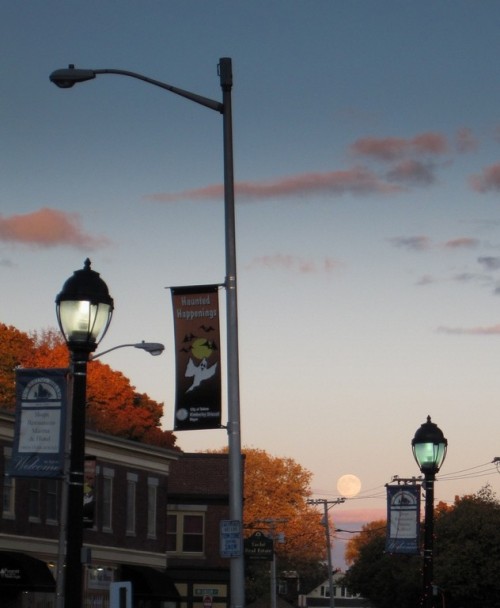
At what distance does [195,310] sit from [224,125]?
118 inches

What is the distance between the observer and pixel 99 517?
5347cm

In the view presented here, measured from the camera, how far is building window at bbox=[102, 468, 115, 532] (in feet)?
177

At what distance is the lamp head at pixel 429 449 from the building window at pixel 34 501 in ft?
85.2

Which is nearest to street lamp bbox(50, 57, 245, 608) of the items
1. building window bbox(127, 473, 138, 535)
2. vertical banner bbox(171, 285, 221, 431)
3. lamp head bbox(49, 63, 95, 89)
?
lamp head bbox(49, 63, 95, 89)

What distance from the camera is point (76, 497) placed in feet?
45.8

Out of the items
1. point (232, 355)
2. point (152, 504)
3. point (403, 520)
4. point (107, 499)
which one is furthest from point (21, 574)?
point (232, 355)

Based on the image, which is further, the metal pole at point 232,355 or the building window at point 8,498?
the building window at point 8,498

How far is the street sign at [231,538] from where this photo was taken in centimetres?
1867

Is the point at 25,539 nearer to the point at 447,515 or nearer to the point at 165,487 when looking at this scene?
the point at 165,487

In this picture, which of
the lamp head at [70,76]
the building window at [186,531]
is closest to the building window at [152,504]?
the building window at [186,531]

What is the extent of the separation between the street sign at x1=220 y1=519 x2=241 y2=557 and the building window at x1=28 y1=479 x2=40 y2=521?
31.1m

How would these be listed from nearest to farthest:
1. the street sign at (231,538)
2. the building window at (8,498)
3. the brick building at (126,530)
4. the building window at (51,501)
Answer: the street sign at (231,538) → the brick building at (126,530) → the building window at (8,498) → the building window at (51,501)

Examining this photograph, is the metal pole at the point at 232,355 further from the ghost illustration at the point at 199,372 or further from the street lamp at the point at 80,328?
the street lamp at the point at 80,328

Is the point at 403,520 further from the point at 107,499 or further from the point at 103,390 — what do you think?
the point at 103,390
